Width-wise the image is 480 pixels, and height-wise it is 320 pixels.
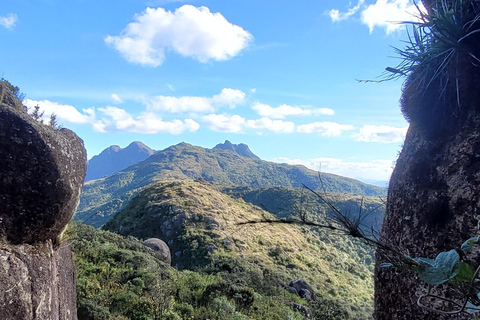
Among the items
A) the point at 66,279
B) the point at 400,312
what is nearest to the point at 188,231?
the point at 66,279

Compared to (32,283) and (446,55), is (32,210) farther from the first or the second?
(446,55)

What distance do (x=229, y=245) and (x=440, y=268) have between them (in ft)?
109

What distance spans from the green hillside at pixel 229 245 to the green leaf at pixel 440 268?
2103cm

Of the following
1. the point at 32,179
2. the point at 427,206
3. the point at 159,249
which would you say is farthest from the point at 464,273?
the point at 159,249

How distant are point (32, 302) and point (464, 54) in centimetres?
514

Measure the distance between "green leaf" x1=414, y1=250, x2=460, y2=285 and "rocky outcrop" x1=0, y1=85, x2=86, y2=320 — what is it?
3.83 m

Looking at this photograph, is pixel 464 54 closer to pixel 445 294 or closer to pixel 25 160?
pixel 445 294

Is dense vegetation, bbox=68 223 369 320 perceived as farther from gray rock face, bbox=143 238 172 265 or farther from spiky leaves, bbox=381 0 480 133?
gray rock face, bbox=143 238 172 265

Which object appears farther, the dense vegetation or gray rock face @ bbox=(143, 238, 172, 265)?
gray rock face @ bbox=(143, 238, 172, 265)

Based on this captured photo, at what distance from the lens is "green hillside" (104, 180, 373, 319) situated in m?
27.8

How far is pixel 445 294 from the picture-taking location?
7.43 feet

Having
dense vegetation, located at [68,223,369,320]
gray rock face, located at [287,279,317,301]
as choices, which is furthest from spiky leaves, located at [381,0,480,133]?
gray rock face, located at [287,279,317,301]

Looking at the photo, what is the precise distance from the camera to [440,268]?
1.07 meters

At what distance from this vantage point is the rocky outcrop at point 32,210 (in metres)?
3.27
